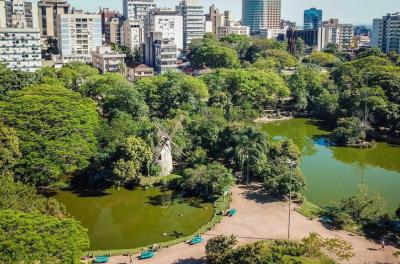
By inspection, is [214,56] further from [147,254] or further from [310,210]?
[147,254]

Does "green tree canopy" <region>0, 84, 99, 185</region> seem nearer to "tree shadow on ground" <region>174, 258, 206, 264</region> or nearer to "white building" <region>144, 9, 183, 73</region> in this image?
"tree shadow on ground" <region>174, 258, 206, 264</region>

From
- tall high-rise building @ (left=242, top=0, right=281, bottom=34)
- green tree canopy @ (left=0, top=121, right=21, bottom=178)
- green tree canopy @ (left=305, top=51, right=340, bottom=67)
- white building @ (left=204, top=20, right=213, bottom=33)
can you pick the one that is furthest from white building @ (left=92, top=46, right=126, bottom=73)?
tall high-rise building @ (left=242, top=0, right=281, bottom=34)

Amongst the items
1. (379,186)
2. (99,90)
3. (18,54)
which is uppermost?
(18,54)

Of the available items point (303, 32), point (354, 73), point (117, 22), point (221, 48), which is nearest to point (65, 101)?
point (354, 73)

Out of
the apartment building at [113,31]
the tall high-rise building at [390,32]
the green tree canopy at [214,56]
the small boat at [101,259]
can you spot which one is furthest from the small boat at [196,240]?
the tall high-rise building at [390,32]

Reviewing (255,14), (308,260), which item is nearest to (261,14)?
(255,14)

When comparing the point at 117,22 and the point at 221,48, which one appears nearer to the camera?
the point at 221,48

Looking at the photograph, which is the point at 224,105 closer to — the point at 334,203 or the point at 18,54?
the point at 334,203

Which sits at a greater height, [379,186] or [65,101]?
[65,101]
